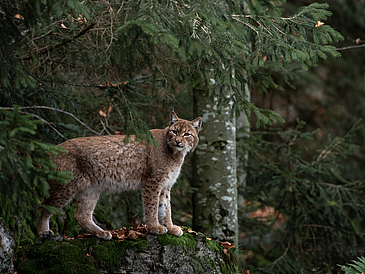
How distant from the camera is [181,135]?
4.60 m

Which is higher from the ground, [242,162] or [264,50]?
[264,50]

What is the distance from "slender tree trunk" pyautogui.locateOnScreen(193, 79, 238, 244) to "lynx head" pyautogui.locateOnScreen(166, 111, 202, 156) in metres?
1.71

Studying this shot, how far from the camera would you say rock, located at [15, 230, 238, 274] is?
421cm

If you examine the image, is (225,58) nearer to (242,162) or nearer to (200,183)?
(200,183)

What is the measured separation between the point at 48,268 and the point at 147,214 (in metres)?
1.31

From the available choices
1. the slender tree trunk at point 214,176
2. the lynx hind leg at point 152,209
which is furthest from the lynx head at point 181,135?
the slender tree trunk at point 214,176

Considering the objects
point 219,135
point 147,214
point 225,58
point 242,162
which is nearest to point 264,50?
point 225,58

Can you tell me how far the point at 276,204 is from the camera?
8969 millimetres

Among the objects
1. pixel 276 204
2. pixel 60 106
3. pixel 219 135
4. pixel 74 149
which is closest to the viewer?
pixel 74 149

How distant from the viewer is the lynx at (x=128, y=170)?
15.0ft

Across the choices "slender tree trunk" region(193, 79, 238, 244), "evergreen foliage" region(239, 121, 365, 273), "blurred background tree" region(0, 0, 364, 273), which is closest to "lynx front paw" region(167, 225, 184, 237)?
"blurred background tree" region(0, 0, 364, 273)

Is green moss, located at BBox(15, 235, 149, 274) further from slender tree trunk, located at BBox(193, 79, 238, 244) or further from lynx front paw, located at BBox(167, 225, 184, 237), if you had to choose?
slender tree trunk, located at BBox(193, 79, 238, 244)

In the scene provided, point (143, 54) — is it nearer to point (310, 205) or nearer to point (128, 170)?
point (128, 170)

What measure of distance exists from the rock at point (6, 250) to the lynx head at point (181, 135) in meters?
2.20
